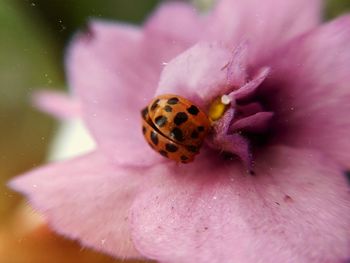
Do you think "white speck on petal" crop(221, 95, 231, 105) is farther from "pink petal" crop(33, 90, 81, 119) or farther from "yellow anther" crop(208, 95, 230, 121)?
"pink petal" crop(33, 90, 81, 119)

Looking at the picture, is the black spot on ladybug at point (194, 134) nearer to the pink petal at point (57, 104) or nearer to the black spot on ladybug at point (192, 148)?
the black spot on ladybug at point (192, 148)

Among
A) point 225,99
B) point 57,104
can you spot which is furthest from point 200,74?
point 57,104

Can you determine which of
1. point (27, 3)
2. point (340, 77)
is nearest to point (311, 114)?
point (340, 77)

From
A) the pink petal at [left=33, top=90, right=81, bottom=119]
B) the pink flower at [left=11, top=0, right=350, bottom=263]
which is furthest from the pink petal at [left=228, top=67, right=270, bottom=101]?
the pink petal at [left=33, top=90, right=81, bottom=119]

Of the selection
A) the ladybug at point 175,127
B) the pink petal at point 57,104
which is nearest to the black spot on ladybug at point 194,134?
the ladybug at point 175,127

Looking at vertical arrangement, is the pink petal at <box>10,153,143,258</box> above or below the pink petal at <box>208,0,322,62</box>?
below

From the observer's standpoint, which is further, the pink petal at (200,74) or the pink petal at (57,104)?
the pink petal at (57,104)

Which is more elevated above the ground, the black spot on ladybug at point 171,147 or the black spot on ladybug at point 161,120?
the black spot on ladybug at point 161,120

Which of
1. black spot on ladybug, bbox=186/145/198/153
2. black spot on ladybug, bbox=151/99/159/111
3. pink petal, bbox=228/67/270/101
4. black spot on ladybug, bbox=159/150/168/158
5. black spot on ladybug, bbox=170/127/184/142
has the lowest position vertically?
black spot on ladybug, bbox=159/150/168/158
